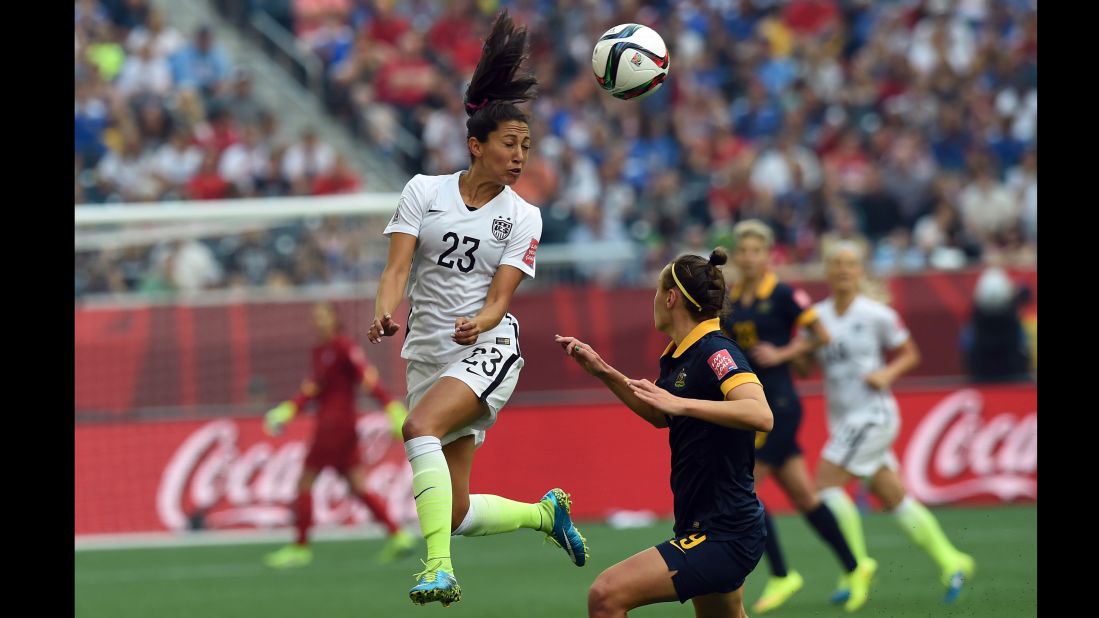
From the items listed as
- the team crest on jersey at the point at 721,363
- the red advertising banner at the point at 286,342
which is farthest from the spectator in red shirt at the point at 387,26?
the team crest on jersey at the point at 721,363

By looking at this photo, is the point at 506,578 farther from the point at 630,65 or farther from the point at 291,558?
the point at 630,65

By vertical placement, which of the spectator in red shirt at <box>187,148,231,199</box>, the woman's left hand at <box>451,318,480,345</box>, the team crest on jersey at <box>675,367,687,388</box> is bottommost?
the team crest on jersey at <box>675,367,687,388</box>

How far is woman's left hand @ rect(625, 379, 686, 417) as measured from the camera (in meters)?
6.48

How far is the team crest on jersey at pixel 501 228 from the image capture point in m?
8.09

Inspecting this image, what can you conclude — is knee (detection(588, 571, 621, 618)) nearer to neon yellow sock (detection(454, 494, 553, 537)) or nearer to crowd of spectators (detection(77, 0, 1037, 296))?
neon yellow sock (detection(454, 494, 553, 537))

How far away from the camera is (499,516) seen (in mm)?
8422

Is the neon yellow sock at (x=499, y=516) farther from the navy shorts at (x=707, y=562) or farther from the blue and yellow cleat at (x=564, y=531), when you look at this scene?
the navy shorts at (x=707, y=562)

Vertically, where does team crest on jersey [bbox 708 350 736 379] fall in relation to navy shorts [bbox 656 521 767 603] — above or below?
above

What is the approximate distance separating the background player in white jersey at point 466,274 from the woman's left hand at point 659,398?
1462mm

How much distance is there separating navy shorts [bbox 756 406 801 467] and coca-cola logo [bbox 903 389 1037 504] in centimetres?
624

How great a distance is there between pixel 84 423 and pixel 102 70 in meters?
7.72

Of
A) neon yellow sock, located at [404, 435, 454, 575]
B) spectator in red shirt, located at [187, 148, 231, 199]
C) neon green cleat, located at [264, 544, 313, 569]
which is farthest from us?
spectator in red shirt, located at [187, 148, 231, 199]

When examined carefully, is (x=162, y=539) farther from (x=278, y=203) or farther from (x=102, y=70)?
(x=102, y=70)

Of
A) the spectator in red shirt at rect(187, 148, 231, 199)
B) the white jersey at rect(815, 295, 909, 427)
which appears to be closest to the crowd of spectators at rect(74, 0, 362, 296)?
the spectator in red shirt at rect(187, 148, 231, 199)
